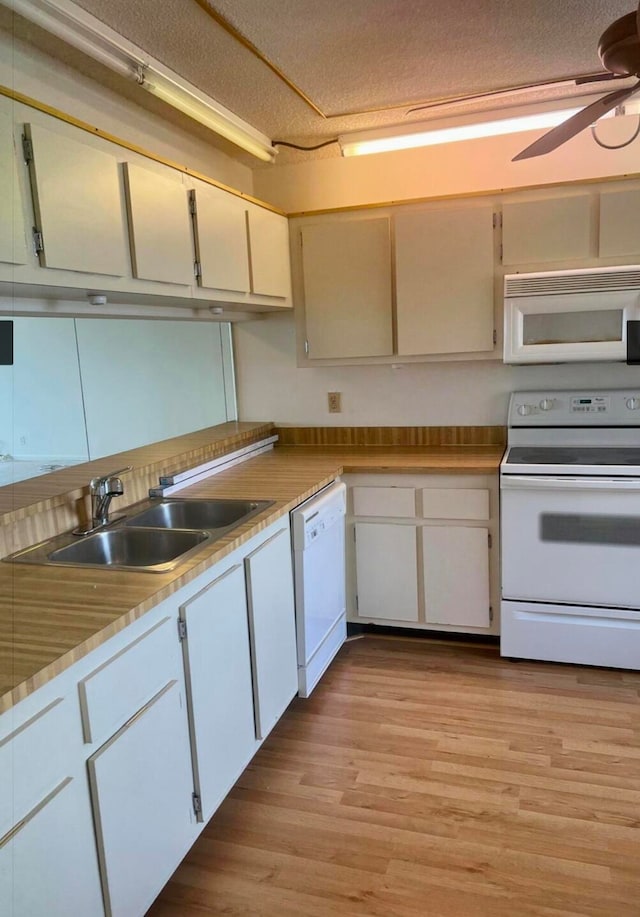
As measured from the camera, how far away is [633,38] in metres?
1.61

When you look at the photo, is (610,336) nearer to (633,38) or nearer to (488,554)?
(488,554)

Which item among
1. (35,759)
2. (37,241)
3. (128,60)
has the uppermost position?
(128,60)

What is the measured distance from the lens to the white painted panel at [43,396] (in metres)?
2.59

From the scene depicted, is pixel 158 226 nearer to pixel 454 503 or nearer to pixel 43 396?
pixel 43 396

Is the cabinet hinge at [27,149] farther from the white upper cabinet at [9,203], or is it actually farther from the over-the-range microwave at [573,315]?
the over-the-range microwave at [573,315]

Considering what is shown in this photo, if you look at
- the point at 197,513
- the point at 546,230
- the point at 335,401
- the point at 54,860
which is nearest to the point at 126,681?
the point at 54,860

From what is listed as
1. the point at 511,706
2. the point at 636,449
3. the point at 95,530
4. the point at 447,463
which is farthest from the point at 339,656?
the point at 636,449

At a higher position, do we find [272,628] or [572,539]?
[572,539]

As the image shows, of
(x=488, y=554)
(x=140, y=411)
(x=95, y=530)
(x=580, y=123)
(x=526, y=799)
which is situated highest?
(x=580, y=123)

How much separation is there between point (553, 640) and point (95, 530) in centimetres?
196

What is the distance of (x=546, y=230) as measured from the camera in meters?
2.79

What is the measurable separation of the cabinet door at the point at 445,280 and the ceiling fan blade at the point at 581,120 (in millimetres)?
873

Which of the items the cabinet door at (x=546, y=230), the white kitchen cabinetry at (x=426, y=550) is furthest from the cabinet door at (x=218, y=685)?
the cabinet door at (x=546, y=230)

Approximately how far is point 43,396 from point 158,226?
109 centimetres
